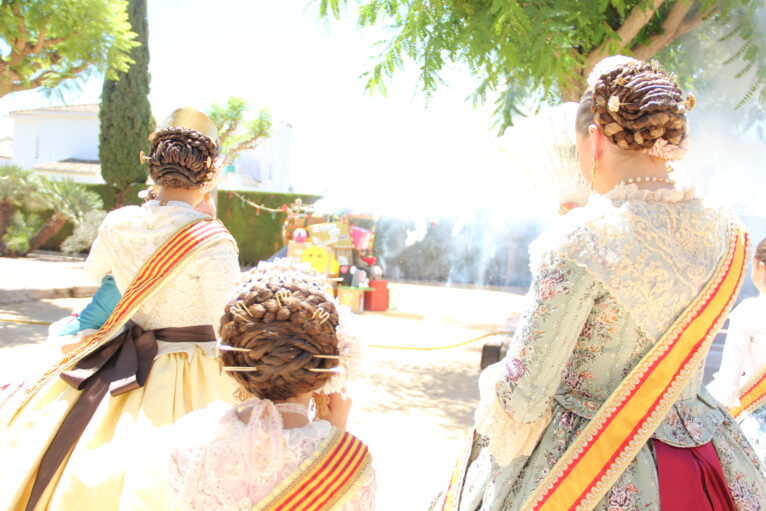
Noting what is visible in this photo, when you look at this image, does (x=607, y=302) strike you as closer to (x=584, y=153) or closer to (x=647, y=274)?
(x=647, y=274)

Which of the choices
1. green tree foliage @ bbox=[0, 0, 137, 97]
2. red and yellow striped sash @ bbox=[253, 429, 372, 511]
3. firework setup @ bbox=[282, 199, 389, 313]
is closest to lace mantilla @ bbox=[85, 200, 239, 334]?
red and yellow striped sash @ bbox=[253, 429, 372, 511]

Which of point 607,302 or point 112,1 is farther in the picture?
point 112,1

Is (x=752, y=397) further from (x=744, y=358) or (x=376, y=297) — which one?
(x=376, y=297)

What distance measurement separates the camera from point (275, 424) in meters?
1.47

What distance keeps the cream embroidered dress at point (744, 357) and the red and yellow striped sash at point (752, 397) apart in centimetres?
2

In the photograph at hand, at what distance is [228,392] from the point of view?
2330 millimetres

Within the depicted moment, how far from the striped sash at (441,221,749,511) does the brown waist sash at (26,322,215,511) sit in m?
1.31

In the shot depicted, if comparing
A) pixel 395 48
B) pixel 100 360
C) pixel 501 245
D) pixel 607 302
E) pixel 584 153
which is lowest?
pixel 501 245

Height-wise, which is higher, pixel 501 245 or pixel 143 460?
pixel 143 460

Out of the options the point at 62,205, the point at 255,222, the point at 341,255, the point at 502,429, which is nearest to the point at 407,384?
the point at 502,429

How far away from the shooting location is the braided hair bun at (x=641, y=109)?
1.53 m

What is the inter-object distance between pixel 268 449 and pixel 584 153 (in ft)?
3.30

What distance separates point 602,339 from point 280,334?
70cm

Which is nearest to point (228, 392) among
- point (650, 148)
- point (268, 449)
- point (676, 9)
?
point (268, 449)
